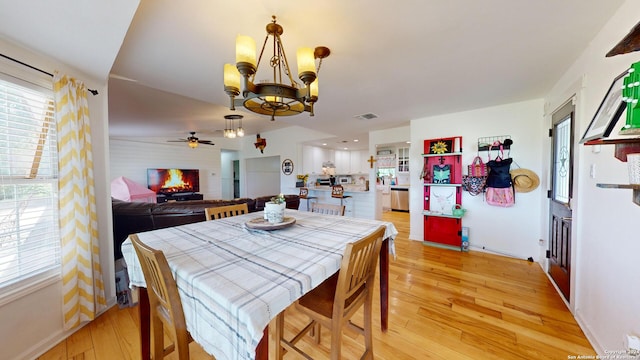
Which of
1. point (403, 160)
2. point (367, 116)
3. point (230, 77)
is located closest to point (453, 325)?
point (230, 77)

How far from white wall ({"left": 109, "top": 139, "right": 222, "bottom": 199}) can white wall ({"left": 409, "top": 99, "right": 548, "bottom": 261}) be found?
6.48 meters

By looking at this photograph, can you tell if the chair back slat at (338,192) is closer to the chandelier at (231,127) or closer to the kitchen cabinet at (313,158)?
the kitchen cabinet at (313,158)

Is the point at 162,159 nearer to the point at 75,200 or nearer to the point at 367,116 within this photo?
the point at 75,200

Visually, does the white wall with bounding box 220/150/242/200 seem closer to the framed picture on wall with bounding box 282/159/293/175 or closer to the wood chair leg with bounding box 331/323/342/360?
the framed picture on wall with bounding box 282/159/293/175

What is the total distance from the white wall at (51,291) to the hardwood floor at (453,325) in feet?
0.47

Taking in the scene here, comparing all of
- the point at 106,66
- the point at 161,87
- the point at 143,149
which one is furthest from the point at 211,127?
the point at 106,66

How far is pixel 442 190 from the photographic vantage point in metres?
3.69

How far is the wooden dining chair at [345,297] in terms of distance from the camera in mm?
1076

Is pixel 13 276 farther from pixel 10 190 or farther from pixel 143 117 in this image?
pixel 143 117

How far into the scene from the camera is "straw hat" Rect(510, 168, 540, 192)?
Result: 3.00 m

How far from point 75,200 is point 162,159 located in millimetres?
5506

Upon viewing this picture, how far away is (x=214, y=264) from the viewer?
1046mm

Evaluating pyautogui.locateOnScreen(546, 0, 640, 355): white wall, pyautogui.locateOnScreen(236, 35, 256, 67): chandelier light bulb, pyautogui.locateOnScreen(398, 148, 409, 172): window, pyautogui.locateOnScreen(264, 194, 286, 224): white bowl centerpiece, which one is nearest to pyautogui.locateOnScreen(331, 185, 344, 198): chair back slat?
pyautogui.locateOnScreen(398, 148, 409, 172): window

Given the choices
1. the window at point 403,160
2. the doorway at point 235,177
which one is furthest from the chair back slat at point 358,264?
the doorway at point 235,177
